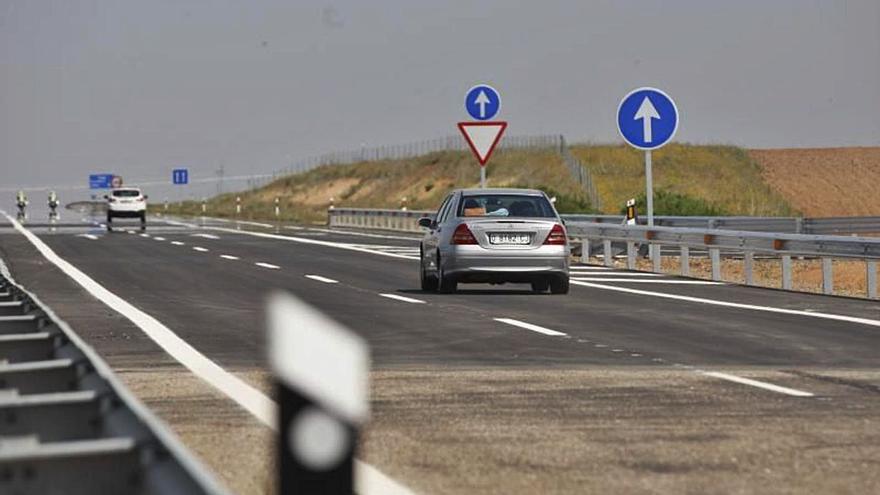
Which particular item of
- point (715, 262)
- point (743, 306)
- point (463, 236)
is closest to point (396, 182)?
point (715, 262)

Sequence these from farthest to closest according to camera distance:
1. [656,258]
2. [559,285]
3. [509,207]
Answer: [656,258]
[509,207]
[559,285]

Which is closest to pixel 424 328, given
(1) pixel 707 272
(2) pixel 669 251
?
(1) pixel 707 272

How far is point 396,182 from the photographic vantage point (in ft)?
443

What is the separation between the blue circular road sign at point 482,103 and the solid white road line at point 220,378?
15534 mm

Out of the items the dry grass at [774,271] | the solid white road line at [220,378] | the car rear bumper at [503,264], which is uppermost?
the car rear bumper at [503,264]

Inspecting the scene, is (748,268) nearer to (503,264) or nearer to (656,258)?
(656,258)

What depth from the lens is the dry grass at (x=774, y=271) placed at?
32031 millimetres

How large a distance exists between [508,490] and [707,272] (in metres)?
27.3

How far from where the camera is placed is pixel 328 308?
20.0 m

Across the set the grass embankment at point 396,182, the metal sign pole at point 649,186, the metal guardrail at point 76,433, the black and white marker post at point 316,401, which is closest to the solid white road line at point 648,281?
the metal sign pole at point 649,186

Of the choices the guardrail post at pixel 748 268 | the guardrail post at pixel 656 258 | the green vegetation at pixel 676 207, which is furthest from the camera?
the green vegetation at pixel 676 207

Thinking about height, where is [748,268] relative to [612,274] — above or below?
above

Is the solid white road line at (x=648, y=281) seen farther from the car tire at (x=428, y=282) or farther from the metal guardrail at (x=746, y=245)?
the car tire at (x=428, y=282)

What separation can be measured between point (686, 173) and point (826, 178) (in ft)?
29.6
